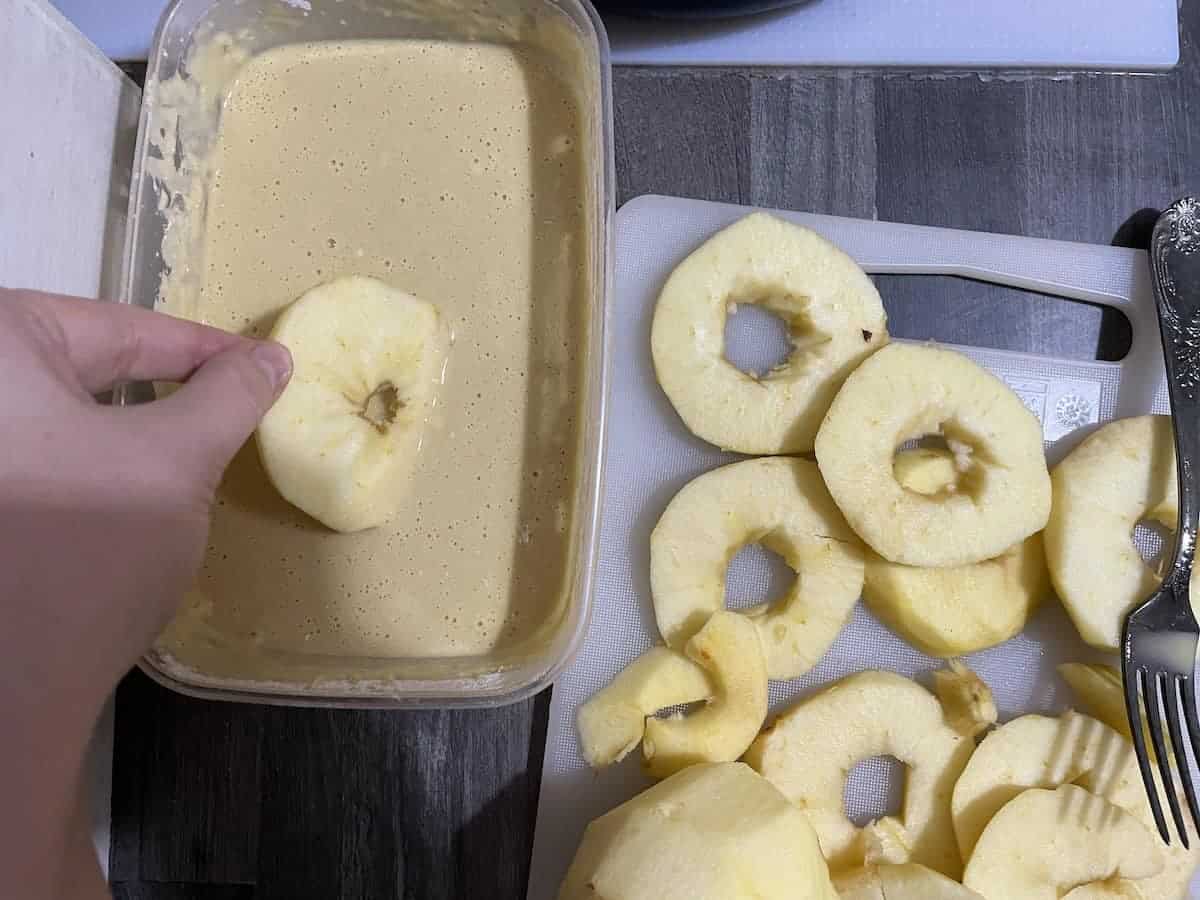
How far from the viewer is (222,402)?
60cm

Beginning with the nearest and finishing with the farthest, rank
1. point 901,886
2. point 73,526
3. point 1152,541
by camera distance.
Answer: point 73,526 → point 901,886 → point 1152,541

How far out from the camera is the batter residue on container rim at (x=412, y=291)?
0.79 meters

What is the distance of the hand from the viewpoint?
0.47 m

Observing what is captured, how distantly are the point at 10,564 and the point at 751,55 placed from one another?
746 mm

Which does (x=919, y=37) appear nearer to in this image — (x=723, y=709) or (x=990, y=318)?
(x=990, y=318)

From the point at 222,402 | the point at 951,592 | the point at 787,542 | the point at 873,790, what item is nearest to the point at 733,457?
the point at 787,542

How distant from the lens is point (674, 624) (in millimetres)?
783

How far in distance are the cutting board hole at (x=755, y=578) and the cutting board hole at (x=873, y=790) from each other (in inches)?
6.7

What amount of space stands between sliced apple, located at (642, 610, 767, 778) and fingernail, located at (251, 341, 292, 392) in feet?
1.25

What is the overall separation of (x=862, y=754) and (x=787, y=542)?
7.4 inches

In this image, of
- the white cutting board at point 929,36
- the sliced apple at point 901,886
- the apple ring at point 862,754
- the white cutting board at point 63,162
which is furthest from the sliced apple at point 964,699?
the white cutting board at point 63,162

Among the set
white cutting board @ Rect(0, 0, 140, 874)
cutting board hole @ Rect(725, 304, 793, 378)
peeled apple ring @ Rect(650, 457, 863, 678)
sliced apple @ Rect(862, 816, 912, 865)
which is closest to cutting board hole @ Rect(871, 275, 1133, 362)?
cutting board hole @ Rect(725, 304, 793, 378)

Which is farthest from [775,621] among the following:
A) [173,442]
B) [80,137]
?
[80,137]

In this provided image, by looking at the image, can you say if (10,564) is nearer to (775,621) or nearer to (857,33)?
(775,621)
